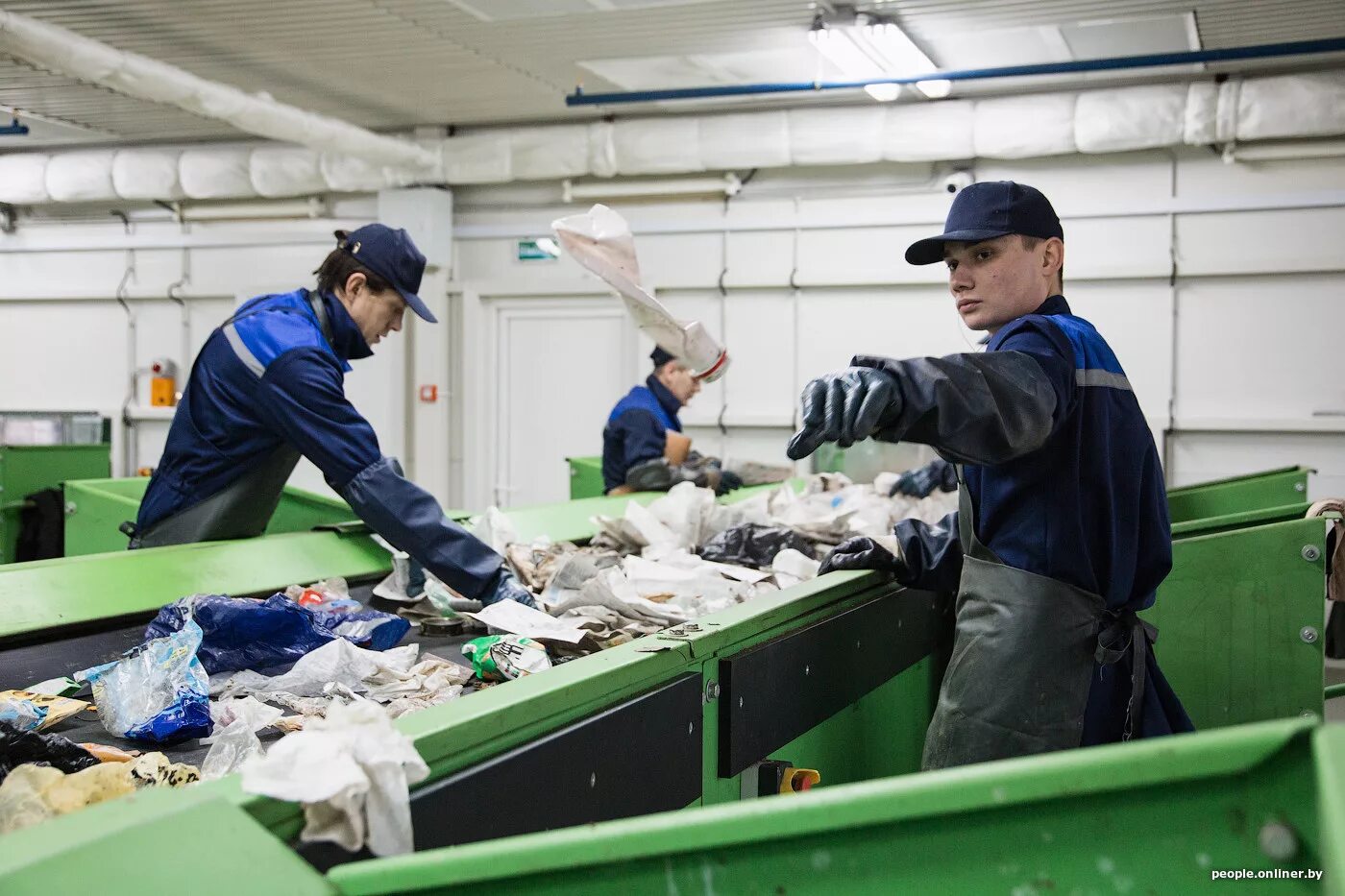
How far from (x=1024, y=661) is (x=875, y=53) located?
14.1 ft

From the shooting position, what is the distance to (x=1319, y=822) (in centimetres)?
65

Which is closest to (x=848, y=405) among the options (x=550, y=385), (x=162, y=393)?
(x=550, y=385)

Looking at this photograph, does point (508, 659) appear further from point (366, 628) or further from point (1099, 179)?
point (1099, 179)

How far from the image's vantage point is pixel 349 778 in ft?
3.00

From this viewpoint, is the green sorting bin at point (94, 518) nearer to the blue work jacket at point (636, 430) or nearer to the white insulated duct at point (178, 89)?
the blue work jacket at point (636, 430)

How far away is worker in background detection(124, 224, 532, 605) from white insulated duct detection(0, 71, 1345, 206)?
408 centimetres

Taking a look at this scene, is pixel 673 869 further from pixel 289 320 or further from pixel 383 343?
pixel 383 343

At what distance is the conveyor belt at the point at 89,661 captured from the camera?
1.41 meters

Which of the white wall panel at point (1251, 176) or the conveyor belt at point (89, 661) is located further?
the white wall panel at point (1251, 176)

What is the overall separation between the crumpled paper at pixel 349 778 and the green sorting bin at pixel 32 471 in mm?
5509

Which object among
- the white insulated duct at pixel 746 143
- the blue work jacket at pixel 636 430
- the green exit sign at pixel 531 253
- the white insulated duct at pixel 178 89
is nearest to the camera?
the blue work jacket at pixel 636 430

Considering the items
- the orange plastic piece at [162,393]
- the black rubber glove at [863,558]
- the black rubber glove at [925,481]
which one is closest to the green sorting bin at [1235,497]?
the black rubber glove at [925,481]

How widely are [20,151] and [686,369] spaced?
593cm

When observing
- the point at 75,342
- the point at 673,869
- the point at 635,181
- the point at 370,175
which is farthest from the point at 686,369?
the point at 75,342
